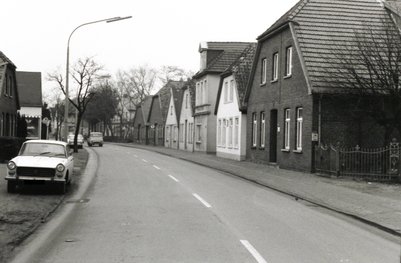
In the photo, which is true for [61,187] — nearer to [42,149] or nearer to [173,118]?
[42,149]

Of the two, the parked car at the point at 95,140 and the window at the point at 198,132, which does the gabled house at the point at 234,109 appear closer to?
the window at the point at 198,132

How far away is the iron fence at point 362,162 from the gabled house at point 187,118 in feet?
93.5

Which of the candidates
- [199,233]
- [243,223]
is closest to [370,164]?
[243,223]

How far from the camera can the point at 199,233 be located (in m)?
9.10

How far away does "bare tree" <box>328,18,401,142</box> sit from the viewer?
65.5 feet

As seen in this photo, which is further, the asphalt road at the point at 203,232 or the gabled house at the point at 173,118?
the gabled house at the point at 173,118

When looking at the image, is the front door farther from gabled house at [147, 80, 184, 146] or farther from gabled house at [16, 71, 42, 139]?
gabled house at [147, 80, 184, 146]

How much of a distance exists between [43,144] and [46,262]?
994 centimetres

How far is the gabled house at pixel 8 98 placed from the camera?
110 feet

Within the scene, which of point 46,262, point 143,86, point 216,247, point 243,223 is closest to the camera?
point 46,262

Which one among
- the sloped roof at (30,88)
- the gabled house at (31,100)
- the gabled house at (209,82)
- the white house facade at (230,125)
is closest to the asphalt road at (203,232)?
the white house facade at (230,125)

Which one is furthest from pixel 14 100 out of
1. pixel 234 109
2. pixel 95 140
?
pixel 95 140

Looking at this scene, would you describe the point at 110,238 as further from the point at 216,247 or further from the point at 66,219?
the point at 66,219

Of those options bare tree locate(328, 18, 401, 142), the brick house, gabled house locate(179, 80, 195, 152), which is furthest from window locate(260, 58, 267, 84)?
gabled house locate(179, 80, 195, 152)
